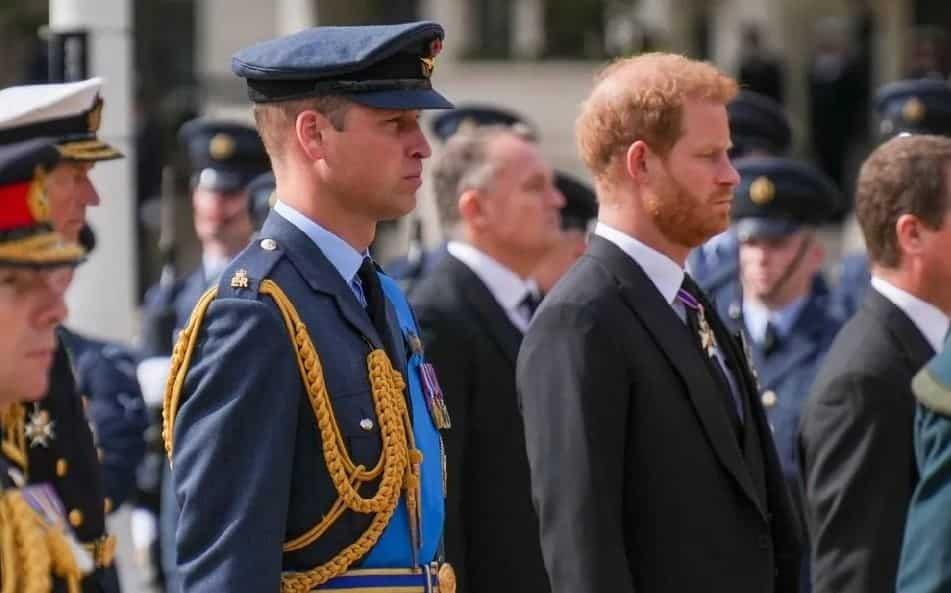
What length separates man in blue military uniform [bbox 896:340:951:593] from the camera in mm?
4211

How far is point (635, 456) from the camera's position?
16.4 ft

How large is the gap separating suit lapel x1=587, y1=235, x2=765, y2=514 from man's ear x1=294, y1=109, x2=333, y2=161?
88cm

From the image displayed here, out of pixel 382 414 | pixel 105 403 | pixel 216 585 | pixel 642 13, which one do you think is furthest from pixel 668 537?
pixel 642 13

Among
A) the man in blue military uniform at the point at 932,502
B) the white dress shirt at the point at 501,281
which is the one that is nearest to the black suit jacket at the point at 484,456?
the white dress shirt at the point at 501,281

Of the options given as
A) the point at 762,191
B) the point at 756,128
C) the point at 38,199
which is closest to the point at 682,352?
the point at 38,199

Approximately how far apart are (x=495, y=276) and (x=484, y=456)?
0.64 m

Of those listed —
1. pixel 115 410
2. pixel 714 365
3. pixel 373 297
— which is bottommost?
pixel 115 410

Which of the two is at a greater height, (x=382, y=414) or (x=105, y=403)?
(x=382, y=414)

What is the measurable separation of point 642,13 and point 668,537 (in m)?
17.1

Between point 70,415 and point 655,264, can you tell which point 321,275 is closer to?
point 70,415

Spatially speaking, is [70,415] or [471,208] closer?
[70,415]

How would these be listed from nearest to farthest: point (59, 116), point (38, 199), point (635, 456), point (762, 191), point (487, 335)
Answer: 1. point (38, 199)
2. point (59, 116)
3. point (635, 456)
4. point (487, 335)
5. point (762, 191)

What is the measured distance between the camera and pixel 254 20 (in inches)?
895

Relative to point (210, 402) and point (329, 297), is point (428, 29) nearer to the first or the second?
point (329, 297)
